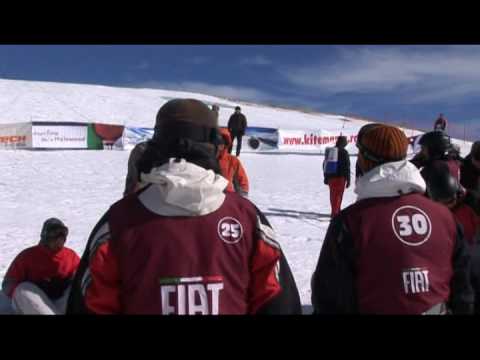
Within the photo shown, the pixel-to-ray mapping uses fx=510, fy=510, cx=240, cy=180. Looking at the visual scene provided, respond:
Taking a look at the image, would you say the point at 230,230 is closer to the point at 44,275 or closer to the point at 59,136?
the point at 44,275

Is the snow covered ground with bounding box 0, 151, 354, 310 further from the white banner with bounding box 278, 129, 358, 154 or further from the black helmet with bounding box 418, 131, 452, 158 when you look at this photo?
the white banner with bounding box 278, 129, 358, 154

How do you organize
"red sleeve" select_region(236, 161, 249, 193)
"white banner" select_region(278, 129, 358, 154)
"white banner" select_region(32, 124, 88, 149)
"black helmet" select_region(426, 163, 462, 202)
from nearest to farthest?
1. "black helmet" select_region(426, 163, 462, 202)
2. "red sleeve" select_region(236, 161, 249, 193)
3. "white banner" select_region(32, 124, 88, 149)
4. "white banner" select_region(278, 129, 358, 154)

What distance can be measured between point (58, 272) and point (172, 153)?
3.10m

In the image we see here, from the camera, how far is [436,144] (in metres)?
3.84

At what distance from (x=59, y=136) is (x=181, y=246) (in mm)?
17990

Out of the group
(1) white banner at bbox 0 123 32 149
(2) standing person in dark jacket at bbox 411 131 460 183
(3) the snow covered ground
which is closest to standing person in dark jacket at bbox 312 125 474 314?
(2) standing person in dark jacket at bbox 411 131 460 183

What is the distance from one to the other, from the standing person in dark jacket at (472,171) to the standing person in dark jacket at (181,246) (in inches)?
107

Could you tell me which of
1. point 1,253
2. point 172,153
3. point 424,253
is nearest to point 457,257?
point 424,253

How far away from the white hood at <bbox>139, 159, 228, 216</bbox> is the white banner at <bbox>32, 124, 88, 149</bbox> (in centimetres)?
1766

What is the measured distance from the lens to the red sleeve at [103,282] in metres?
1.55

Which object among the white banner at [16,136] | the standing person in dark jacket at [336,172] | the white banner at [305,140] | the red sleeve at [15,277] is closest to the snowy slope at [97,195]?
the standing person in dark jacket at [336,172]

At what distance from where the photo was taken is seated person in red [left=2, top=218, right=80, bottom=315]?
3982 millimetres

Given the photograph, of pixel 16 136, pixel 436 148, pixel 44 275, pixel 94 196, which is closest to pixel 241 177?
pixel 436 148
